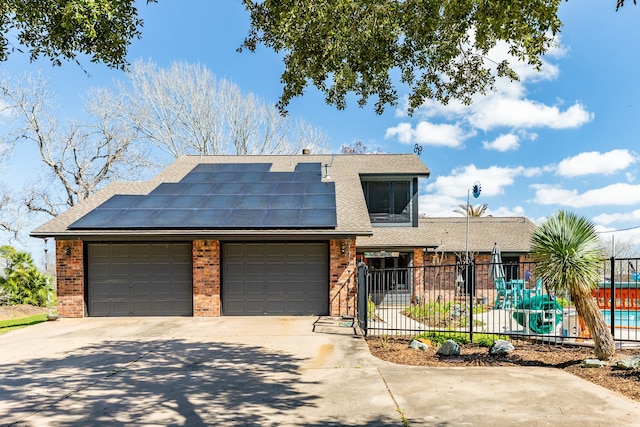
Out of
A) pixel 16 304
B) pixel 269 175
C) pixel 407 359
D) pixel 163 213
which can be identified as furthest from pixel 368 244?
pixel 16 304

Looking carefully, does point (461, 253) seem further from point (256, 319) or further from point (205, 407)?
point (205, 407)

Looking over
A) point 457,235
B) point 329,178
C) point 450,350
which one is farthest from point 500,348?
point 457,235

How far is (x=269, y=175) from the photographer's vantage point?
1808cm

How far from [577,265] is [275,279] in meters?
8.73

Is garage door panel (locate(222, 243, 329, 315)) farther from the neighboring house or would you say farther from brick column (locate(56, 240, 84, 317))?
brick column (locate(56, 240, 84, 317))

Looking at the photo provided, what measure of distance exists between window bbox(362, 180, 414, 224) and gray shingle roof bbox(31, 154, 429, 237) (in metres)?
0.65

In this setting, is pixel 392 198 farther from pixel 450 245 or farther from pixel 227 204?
pixel 227 204

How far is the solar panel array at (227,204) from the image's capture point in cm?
1327

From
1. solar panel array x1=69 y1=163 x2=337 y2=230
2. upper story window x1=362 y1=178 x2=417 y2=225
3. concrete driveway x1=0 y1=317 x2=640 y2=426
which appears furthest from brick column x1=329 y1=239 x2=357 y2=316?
upper story window x1=362 y1=178 x2=417 y2=225

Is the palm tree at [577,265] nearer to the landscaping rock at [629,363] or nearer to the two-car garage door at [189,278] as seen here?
the landscaping rock at [629,363]

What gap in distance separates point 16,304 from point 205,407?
19.0m

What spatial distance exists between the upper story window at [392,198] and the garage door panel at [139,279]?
957 cm

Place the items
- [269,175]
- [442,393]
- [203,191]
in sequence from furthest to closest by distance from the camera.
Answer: [269,175] < [203,191] < [442,393]

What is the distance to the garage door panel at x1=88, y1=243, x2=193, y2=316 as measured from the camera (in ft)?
45.2
